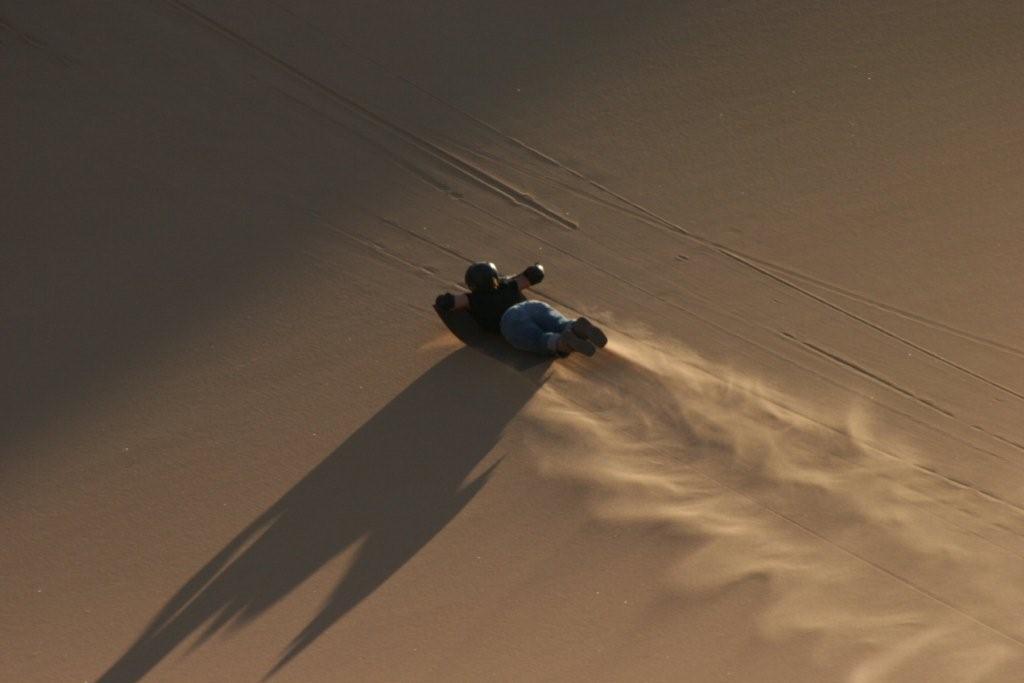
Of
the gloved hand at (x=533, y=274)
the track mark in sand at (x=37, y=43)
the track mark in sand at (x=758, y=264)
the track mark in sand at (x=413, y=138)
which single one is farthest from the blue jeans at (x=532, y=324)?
the track mark in sand at (x=37, y=43)

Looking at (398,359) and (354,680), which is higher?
(398,359)

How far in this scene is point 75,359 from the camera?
6.55m

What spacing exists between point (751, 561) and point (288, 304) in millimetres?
2444

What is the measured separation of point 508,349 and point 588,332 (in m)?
0.56

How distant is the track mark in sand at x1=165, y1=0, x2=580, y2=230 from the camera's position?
A: 7250mm

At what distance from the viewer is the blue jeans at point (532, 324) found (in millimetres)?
6348

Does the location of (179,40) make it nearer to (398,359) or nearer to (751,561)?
(398,359)

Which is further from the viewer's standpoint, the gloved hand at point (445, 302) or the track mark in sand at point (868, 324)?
the track mark in sand at point (868, 324)

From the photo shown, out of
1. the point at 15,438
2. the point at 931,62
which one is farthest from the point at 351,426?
the point at 931,62

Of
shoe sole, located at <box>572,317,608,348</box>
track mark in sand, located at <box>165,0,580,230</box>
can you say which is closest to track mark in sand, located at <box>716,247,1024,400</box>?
track mark in sand, located at <box>165,0,580,230</box>

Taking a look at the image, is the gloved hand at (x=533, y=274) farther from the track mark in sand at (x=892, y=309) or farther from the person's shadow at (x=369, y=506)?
the track mark in sand at (x=892, y=309)

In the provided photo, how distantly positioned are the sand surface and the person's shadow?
0.02 m

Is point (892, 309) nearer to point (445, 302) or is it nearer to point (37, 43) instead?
point (445, 302)

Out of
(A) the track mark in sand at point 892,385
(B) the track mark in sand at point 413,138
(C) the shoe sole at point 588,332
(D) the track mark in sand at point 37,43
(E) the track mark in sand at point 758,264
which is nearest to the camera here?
(C) the shoe sole at point 588,332
